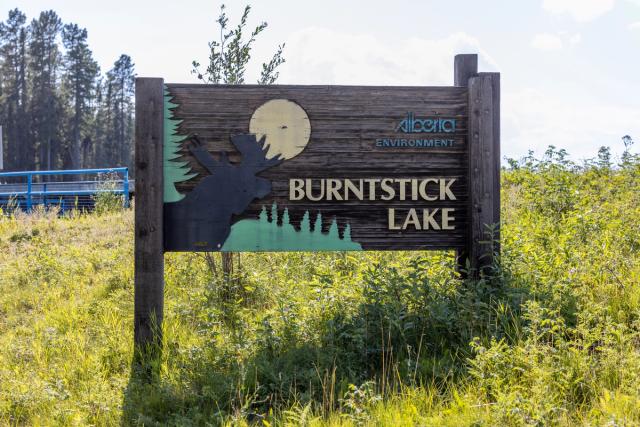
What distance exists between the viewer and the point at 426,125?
18.4ft

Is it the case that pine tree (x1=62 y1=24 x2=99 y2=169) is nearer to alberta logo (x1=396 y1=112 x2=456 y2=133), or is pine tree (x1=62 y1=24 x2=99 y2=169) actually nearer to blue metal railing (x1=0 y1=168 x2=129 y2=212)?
blue metal railing (x1=0 y1=168 x2=129 y2=212)

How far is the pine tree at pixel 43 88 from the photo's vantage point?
182ft

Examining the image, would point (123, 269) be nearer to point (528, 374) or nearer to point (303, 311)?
point (303, 311)

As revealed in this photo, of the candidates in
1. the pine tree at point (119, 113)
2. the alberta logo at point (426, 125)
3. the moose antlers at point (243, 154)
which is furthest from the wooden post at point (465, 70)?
the pine tree at point (119, 113)

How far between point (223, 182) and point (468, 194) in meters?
2.37

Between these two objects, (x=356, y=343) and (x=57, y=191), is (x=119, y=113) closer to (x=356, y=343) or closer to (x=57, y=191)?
(x=57, y=191)

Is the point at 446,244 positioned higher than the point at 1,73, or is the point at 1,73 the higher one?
the point at 1,73

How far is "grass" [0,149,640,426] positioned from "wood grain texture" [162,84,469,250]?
20.1 inches

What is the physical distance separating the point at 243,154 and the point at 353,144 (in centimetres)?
106

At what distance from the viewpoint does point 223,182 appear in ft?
17.8

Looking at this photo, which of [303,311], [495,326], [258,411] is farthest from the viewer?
[303,311]

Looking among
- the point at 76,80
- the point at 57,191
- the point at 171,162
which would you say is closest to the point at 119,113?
the point at 76,80

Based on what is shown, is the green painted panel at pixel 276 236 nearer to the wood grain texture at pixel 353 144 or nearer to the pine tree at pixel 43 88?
the wood grain texture at pixel 353 144

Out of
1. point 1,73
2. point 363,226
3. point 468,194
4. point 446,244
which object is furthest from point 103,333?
point 1,73
